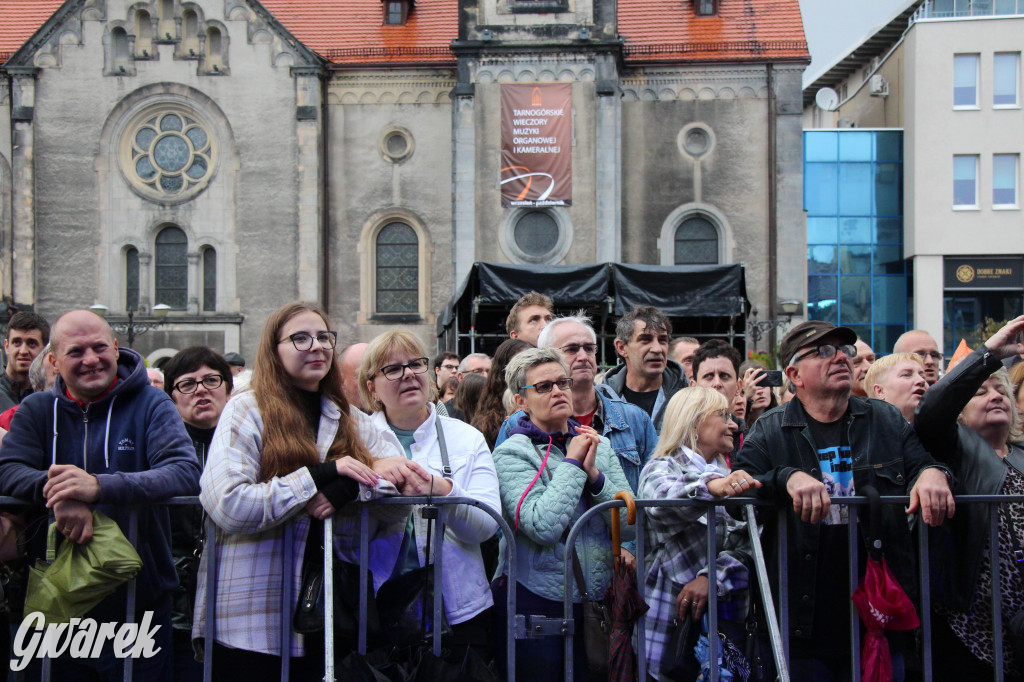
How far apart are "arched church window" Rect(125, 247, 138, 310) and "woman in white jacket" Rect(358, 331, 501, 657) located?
2240 cm

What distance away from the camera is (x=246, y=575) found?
3891mm

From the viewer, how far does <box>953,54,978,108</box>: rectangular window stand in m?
29.8

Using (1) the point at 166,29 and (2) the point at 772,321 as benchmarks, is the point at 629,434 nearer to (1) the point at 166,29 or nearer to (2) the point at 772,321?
(2) the point at 772,321

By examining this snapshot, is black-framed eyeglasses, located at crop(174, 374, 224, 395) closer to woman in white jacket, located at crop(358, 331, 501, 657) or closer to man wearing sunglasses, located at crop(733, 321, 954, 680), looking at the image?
woman in white jacket, located at crop(358, 331, 501, 657)

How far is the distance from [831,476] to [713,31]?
2267 centimetres

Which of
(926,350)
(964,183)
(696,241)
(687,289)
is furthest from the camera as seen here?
(964,183)

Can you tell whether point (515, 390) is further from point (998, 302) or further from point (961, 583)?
point (998, 302)

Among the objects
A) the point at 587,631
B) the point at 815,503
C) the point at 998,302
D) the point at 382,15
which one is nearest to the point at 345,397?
the point at 587,631

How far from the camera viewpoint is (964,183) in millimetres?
29266

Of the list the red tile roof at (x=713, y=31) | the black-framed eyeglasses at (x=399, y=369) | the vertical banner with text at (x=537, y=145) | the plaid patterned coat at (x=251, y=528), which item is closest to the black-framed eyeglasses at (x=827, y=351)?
the black-framed eyeglasses at (x=399, y=369)

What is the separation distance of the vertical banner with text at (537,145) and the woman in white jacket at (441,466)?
18590 mm

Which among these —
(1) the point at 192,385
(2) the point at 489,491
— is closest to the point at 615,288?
(1) the point at 192,385

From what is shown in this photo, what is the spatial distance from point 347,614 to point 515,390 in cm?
136

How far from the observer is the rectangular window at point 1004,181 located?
1156 inches
